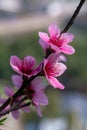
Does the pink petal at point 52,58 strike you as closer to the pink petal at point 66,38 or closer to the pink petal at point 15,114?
the pink petal at point 66,38

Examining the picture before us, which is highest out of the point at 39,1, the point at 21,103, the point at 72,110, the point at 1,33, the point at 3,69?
the point at 21,103

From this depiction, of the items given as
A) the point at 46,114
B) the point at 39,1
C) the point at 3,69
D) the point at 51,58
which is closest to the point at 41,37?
the point at 51,58

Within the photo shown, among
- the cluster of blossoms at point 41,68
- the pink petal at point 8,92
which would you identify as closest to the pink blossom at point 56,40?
the cluster of blossoms at point 41,68

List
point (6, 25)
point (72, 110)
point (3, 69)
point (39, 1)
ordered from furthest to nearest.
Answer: point (39, 1) < point (6, 25) < point (3, 69) < point (72, 110)

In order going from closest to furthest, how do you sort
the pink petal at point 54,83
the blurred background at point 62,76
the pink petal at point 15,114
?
the pink petal at point 54,83
the pink petal at point 15,114
the blurred background at point 62,76

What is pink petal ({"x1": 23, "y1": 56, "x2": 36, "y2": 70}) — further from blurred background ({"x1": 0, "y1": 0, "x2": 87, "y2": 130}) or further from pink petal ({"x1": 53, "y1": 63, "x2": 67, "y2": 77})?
blurred background ({"x1": 0, "y1": 0, "x2": 87, "y2": 130})

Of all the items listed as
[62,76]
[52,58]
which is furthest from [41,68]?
[62,76]

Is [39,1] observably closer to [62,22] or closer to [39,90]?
[62,22]

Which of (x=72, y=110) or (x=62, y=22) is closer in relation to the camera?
(x=72, y=110)
